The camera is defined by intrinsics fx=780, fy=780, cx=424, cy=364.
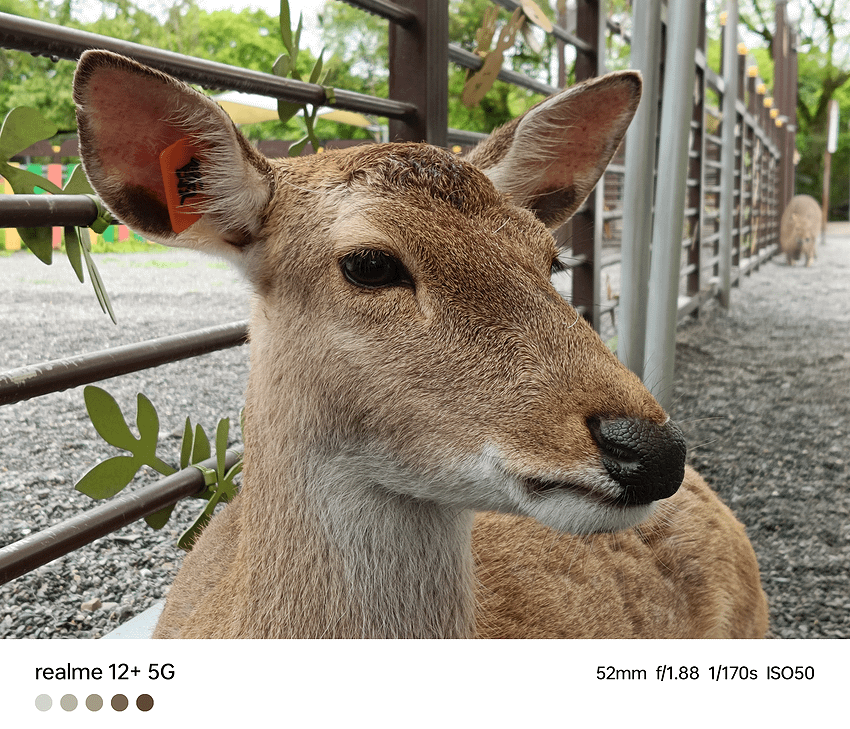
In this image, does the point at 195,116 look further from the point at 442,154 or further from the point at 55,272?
the point at 55,272

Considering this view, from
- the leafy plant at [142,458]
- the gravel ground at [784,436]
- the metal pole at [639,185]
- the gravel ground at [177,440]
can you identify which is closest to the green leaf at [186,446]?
the leafy plant at [142,458]

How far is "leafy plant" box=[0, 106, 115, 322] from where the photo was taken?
1536 mm

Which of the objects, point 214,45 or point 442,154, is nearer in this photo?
point 442,154

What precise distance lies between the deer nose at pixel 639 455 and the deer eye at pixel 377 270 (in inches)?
15.2

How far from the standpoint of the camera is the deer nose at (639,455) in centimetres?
104

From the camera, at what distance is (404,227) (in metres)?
1.25

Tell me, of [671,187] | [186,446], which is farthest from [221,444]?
[671,187]

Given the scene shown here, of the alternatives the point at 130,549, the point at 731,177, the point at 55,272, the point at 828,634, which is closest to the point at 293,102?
the point at 55,272

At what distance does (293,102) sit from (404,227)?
4.02 feet

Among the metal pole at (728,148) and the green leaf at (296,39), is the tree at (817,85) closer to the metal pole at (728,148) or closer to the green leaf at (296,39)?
the metal pole at (728,148)

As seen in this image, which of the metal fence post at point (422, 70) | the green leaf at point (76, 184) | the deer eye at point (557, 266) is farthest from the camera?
the metal fence post at point (422, 70)

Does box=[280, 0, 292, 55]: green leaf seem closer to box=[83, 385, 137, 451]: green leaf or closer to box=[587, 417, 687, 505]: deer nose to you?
box=[83, 385, 137, 451]: green leaf
